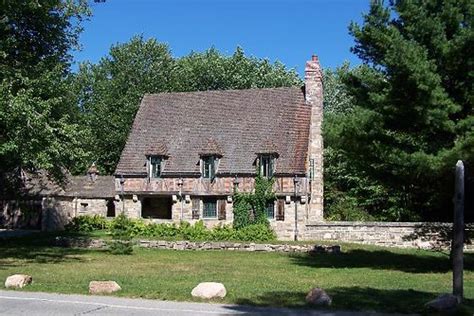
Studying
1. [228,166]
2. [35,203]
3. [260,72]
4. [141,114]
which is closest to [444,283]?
[228,166]

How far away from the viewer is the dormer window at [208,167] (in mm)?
38281

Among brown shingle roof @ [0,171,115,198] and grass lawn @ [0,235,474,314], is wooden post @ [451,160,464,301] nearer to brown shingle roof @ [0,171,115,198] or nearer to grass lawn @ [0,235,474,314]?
grass lawn @ [0,235,474,314]

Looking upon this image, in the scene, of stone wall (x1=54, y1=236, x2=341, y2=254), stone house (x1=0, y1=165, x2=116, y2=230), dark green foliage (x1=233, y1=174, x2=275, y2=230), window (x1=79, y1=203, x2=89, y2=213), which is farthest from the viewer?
window (x1=79, y1=203, x2=89, y2=213)

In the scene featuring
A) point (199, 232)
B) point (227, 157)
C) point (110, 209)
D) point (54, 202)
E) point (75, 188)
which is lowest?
point (199, 232)

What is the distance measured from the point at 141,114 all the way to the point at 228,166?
27.0 ft

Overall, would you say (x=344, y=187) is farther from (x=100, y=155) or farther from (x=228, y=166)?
(x=100, y=155)

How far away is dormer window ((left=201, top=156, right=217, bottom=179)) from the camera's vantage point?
1507 inches

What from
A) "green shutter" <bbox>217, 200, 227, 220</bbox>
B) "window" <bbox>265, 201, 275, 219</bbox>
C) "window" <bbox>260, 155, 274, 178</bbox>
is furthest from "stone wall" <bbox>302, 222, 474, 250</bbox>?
"green shutter" <bbox>217, 200, 227, 220</bbox>

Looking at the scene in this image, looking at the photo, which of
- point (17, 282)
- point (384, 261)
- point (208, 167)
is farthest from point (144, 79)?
point (17, 282)

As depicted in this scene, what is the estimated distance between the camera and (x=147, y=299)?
12.3 m

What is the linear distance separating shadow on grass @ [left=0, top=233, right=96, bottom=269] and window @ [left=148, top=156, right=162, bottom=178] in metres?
7.84

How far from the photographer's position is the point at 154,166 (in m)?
39.6

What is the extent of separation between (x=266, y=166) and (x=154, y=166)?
7.31m

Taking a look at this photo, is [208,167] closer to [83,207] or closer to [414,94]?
[83,207]
